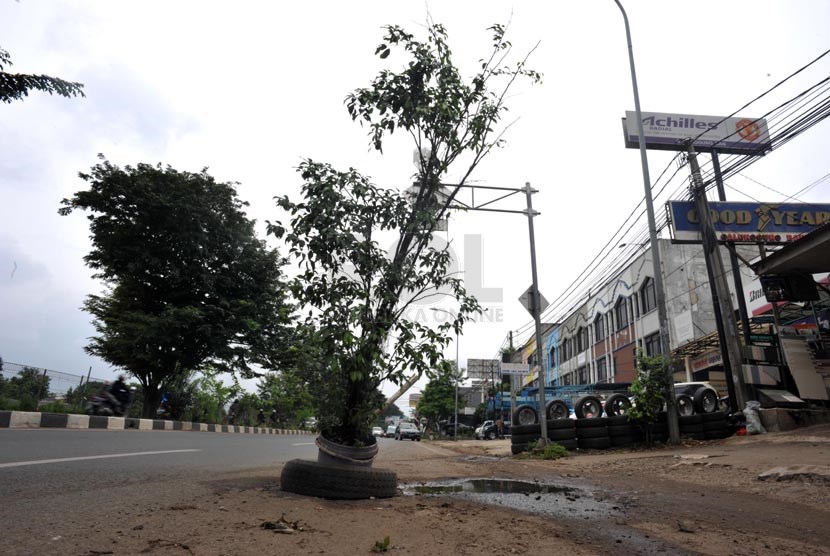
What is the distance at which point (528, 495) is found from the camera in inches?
208

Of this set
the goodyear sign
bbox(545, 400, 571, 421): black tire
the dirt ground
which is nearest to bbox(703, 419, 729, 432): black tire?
bbox(545, 400, 571, 421): black tire

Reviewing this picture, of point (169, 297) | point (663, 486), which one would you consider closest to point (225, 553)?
point (663, 486)

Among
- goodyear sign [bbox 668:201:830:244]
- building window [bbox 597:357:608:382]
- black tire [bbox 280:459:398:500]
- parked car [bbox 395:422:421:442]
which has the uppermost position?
goodyear sign [bbox 668:201:830:244]

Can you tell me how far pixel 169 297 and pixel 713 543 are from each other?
71.8 ft

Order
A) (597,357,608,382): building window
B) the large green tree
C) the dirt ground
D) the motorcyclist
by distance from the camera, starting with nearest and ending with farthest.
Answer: the dirt ground, the motorcyclist, the large green tree, (597,357,608,382): building window

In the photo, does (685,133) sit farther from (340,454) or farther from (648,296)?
(340,454)

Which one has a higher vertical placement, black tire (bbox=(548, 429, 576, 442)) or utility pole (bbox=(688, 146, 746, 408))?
utility pole (bbox=(688, 146, 746, 408))

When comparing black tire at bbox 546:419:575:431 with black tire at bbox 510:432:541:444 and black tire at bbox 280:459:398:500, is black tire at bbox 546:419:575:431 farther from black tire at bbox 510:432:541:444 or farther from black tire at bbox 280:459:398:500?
black tire at bbox 280:459:398:500

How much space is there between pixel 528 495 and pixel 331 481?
2.16m

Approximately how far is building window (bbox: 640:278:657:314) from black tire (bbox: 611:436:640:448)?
20.3 meters

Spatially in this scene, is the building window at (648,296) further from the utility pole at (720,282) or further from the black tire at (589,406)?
the black tire at (589,406)

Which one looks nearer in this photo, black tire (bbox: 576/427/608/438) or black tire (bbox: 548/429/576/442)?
black tire (bbox: 576/427/608/438)

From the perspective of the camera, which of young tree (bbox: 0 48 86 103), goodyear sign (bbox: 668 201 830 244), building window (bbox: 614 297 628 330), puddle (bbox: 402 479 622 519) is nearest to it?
puddle (bbox: 402 479 622 519)

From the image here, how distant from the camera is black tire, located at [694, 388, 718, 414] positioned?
1356 centimetres
